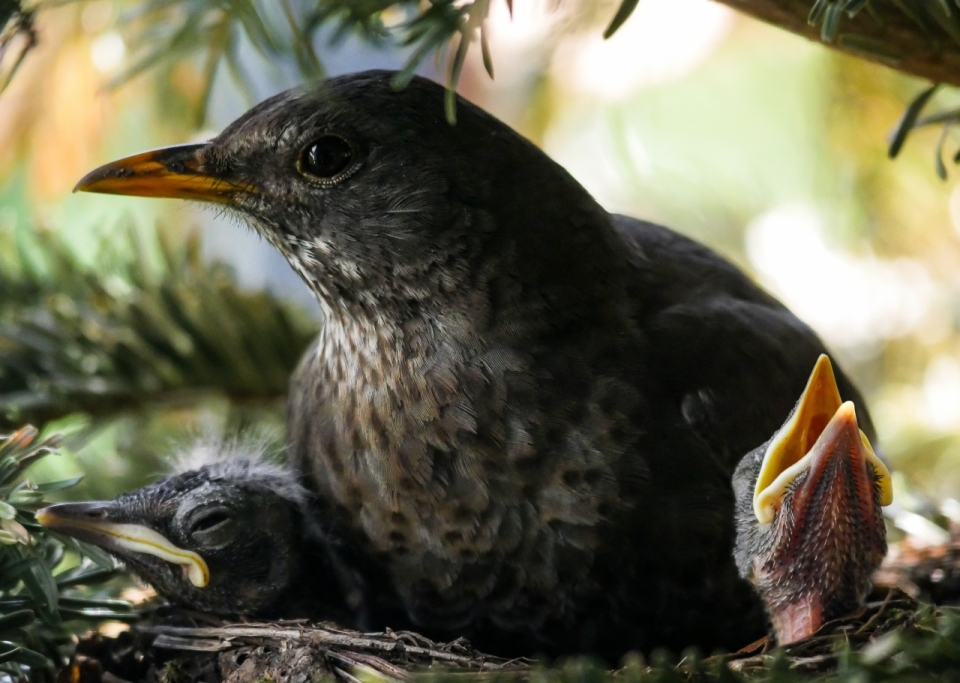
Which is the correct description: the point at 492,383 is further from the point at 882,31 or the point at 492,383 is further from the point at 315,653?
the point at 882,31

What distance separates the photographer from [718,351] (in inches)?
58.3

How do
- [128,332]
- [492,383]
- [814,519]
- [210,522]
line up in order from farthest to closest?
[128,332]
[210,522]
[492,383]
[814,519]

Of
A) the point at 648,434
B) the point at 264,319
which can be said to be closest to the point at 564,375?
the point at 648,434

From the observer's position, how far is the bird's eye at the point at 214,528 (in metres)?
1.48

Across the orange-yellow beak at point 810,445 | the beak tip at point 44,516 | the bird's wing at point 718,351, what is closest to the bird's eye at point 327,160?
the bird's wing at point 718,351

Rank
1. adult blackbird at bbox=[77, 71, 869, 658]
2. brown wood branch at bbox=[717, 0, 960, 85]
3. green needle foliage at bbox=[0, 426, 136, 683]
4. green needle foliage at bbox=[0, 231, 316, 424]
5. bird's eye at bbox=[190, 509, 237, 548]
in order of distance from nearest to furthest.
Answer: brown wood branch at bbox=[717, 0, 960, 85]
green needle foliage at bbox=[0, 426, 136, 683]
adult blackbird at bbox=[77, 71, 869, 658]
bird's eye at bbox=[190, 509, 237, 548]
green needle foliage at bbox=[0, 231, 316, 424]

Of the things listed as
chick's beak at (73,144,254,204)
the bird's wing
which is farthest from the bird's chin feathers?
the bird's wing

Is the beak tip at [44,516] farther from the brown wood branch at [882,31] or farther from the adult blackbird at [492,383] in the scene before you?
the brown wood branch at [882,31]

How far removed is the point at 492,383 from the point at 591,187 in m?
1.32

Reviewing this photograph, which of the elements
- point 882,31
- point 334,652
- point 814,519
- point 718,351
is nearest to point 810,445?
point 814,519

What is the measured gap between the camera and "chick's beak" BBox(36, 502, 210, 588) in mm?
1391

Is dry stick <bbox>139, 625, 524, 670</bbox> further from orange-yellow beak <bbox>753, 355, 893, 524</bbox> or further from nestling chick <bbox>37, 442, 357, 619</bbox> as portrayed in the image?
orange-yellow beak <bbox>753, 355, 893, 524</bbox>

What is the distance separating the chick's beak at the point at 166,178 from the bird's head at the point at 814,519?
0.79 m

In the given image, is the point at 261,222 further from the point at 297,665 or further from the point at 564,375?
the point at 297,665
